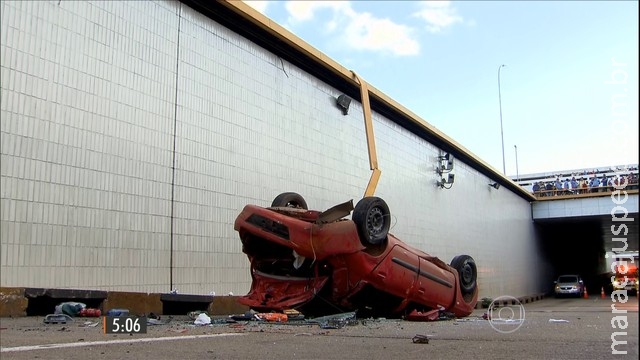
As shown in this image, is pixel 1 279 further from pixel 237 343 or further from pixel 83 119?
pixel 237 343

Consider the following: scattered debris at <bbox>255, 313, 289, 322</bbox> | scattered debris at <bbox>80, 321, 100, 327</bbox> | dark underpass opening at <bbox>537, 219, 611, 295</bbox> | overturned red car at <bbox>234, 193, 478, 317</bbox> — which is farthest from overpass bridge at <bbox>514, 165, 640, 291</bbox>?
scattered debris at <bbox>80, 321, 100, 327</bbox>

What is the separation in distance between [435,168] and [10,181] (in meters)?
19.9

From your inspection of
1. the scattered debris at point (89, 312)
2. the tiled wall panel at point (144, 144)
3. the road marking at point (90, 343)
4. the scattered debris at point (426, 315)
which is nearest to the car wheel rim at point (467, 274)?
the scattered debris at point (426, 315)

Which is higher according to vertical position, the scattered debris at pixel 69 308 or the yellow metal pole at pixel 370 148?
the yellow metal pole at pixel 370 148

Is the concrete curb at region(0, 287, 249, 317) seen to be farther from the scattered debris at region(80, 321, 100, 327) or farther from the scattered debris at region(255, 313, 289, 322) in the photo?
the scattered debris at region(255, 313, 289, 322)

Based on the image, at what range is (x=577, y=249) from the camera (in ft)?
182

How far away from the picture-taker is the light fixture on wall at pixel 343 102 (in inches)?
699

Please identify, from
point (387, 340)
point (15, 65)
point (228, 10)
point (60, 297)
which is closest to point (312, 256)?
point (387, 340)

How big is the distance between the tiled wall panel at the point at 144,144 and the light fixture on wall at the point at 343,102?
0.22 m

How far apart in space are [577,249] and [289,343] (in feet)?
185

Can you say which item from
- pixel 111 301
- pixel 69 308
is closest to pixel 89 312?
pixel 69 308

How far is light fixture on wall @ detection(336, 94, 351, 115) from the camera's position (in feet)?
58.3

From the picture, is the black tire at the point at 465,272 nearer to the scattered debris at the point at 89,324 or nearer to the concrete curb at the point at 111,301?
the concrete curb at the point at 111,301
